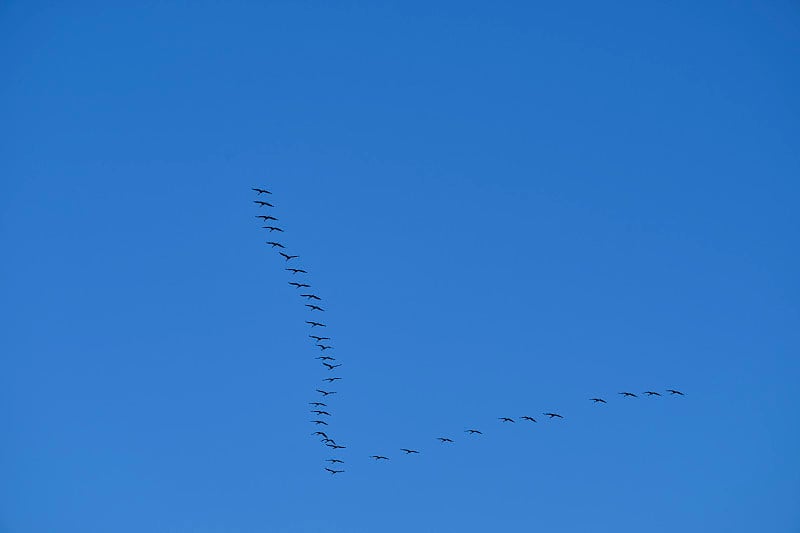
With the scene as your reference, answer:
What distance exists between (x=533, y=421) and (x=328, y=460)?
21088 millimetres

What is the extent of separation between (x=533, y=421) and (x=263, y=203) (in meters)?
35.9

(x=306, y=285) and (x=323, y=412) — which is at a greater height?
(x=306, y=285)

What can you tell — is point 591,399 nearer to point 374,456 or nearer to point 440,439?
point 440,439

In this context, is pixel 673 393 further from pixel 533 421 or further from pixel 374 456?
pixel 374 456

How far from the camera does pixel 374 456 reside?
11912 cm

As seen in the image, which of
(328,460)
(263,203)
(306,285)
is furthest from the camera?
(328,460)

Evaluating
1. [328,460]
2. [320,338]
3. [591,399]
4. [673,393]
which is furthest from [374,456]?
[673,393]

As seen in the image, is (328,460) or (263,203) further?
(328,460)

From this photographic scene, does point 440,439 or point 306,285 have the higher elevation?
point 306,285

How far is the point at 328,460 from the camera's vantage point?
118m

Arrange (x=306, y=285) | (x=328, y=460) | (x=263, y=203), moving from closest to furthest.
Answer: (x=263, y=203) < (x=306, y=285) < (x=328, y=460)

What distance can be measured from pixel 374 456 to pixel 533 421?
16.6 m

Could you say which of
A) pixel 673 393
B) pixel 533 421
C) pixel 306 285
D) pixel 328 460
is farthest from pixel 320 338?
pixel 673 393

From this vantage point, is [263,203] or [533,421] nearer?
[263,203]
